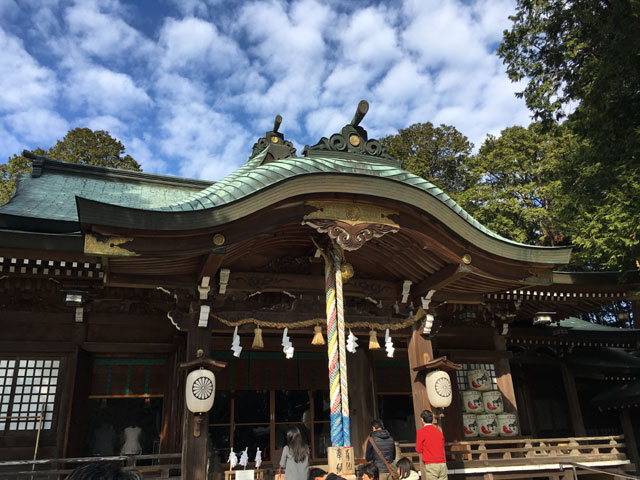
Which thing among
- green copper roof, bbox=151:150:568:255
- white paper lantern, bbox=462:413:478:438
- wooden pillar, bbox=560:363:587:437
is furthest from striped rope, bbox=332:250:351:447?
wooden pillar, bbox=560:363:587:437

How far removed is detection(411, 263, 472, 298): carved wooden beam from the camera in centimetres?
757

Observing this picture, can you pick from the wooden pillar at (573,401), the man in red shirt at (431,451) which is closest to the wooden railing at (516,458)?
the man in red shirt at (431,451)

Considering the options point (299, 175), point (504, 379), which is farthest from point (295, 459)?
point (504, 379)

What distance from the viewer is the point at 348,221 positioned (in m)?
7.00

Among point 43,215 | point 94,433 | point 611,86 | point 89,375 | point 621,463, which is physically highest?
point 611,86

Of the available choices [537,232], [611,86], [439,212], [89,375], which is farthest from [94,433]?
[537,232]

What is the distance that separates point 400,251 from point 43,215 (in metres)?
6.46

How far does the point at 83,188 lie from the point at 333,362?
27.9ft

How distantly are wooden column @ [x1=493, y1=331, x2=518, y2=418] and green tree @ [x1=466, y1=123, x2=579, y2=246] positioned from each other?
10.1 m

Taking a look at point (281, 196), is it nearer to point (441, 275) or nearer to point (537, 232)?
point (441, 275)

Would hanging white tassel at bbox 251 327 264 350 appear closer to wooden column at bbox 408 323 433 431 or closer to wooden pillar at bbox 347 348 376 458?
wooden column at bbox 408 323 433 431

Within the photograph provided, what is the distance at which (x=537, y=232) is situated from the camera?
2092cm

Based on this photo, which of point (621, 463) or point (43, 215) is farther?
point (621, 463)

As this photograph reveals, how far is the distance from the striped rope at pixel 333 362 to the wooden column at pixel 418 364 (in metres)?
1.99
